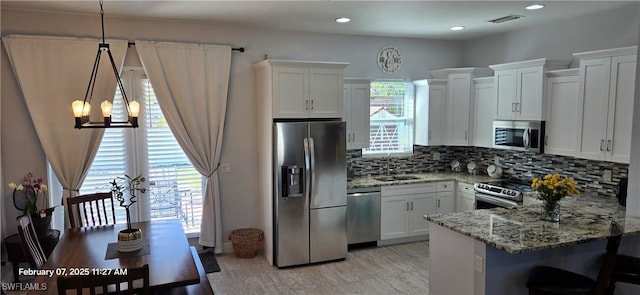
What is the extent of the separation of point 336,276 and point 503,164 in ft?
9.22

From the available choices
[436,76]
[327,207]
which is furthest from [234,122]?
[436,76]

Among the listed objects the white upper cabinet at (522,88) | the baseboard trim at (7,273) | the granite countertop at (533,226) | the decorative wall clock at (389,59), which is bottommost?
the baseboard trim at (7,273)

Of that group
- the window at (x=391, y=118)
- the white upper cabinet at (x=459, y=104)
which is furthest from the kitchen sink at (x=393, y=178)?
the white upper cabinet at (x=459, y=104)

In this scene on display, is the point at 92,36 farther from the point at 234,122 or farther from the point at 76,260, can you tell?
the point at 76,260

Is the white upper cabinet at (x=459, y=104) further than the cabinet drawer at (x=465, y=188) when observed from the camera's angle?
Yes

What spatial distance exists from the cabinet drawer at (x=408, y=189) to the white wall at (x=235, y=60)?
154 cm

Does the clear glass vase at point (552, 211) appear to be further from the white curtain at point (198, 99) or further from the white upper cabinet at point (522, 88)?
the white curtain at point (198, 99)

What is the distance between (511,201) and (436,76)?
6.90 feet

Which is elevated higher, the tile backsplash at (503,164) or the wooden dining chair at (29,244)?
the tile backsplash at (503,164)

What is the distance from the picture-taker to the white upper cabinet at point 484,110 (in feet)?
17.9

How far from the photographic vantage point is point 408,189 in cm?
550

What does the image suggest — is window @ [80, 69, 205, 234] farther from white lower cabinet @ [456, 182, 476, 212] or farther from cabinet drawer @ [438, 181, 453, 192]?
white lower cabinet @ [456, 182, 476, 212]

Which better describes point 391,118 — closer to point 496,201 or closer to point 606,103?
point 496,201

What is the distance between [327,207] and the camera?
4910 millimetres
